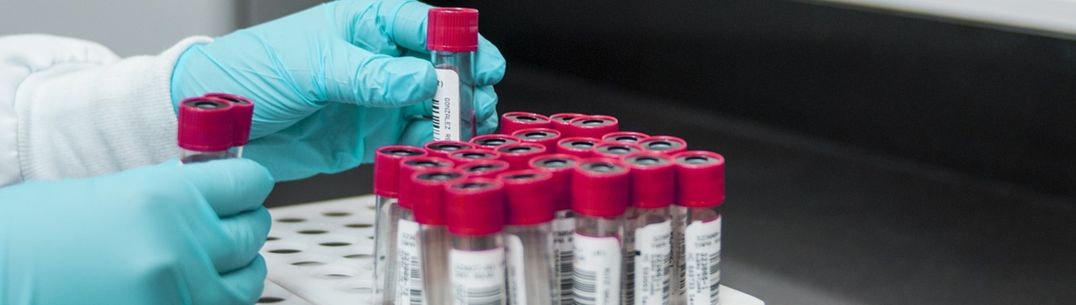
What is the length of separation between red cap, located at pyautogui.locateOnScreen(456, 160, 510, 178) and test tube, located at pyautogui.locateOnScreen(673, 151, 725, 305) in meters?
0.17

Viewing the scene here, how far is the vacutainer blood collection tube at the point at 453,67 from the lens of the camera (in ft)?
3.75

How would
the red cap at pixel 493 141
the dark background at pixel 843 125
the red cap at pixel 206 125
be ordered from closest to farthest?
the red cap at pixel 206 125 < the red cap at pixel 493 141 < the dark background at pixel 843 125

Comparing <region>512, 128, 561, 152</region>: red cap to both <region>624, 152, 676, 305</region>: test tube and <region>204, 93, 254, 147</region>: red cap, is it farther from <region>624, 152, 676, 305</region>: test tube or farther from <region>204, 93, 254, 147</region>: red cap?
<region>204, 93, 254, 147</region>: red cap

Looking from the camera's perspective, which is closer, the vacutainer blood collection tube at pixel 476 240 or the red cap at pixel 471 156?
the vacutainer blood collection tube at pixel 476 240

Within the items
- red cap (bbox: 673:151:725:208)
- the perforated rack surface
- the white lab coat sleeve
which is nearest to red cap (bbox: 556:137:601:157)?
red cap (bbox: 673:151:725:208)

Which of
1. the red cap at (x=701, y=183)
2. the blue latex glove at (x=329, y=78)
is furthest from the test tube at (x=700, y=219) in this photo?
the blue latex glove at (x=329, y=78)

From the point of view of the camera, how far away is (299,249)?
147 centimetres

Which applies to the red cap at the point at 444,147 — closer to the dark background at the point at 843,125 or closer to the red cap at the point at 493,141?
the red cap at the point at 493,141

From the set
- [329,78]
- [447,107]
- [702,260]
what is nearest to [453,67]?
[447,107]

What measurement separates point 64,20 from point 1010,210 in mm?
1650

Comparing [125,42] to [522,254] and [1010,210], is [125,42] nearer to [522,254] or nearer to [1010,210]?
[522,254]

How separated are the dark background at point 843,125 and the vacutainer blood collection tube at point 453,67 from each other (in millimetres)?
609

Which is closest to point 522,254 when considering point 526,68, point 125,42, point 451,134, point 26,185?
point 451,134

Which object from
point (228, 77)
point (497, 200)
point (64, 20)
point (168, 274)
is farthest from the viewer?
point (64, 20)
